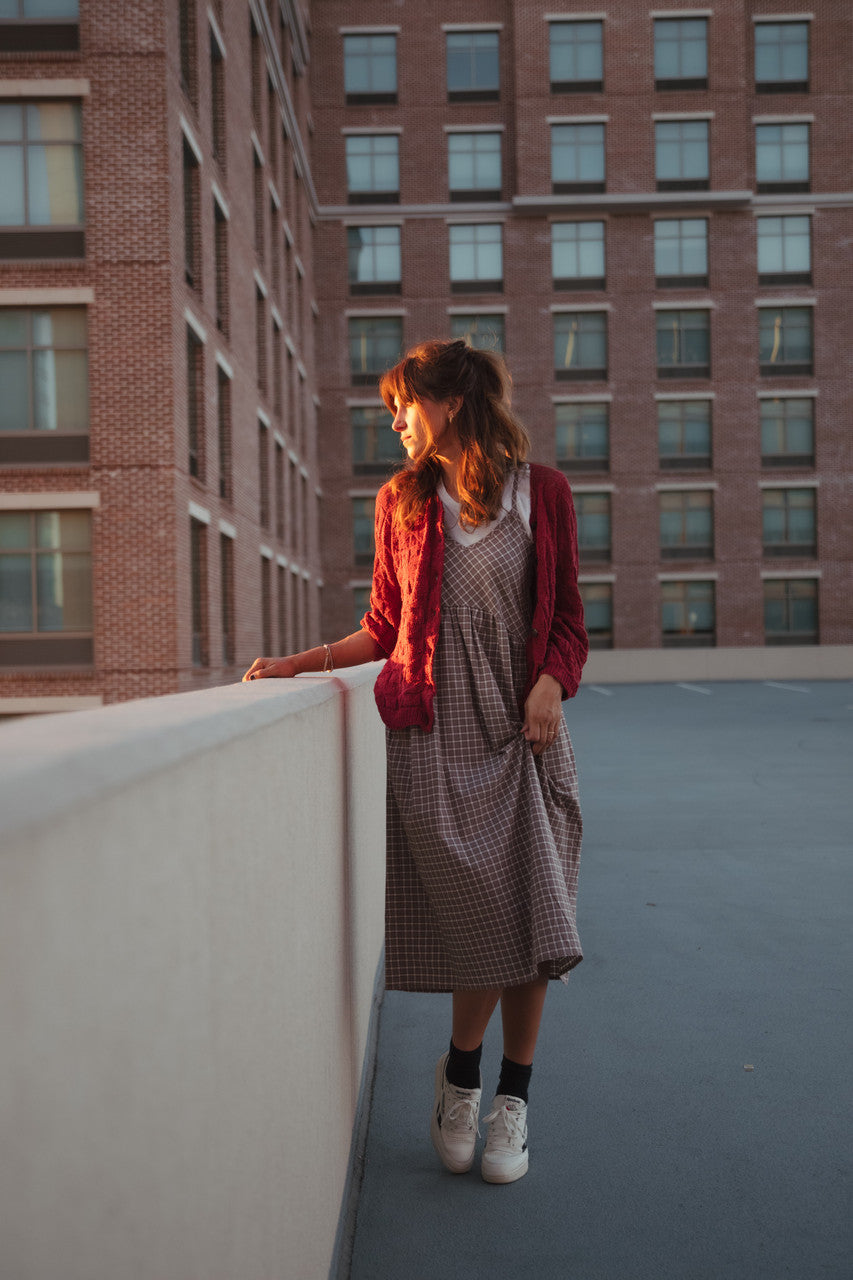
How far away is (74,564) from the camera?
17.2m

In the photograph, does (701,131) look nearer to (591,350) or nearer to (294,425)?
(591,350)

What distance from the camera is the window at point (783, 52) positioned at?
126 ft

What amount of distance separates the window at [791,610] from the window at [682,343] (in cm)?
763

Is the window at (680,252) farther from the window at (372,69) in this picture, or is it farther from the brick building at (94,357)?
the brick building at (94,357)

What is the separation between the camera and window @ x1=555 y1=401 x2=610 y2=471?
38.3 meters

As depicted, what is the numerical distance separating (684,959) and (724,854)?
8.46 feet

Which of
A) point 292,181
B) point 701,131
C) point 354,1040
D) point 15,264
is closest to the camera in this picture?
point 354,1040

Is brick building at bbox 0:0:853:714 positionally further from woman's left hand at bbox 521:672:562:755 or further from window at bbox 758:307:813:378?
woman's left hand at bbox 521:672:562:755

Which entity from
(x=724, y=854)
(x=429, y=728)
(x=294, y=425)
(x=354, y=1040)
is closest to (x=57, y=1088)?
(x=429, y=728)

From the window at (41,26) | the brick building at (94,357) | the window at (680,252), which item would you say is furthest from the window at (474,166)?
the window at (41,26)

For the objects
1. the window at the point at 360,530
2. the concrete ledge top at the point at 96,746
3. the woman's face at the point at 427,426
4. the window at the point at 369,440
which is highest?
the window at the point at 369,440

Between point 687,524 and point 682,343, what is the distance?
6.11 m

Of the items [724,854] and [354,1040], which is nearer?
[354,1040]

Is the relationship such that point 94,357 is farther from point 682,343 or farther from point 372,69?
point 682,343
